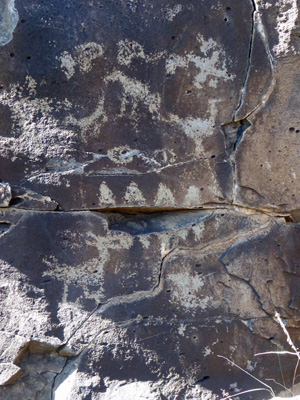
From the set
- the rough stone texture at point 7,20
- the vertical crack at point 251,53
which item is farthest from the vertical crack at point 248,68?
the rough stone texture at point 7,20

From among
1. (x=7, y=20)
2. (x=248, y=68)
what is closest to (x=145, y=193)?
(x=248, y=68)

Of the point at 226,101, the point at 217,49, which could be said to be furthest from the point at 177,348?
the point at 217,49

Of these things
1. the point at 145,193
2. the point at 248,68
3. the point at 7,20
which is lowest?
the point at 145,193

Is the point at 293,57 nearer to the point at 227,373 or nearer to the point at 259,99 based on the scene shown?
the point at 259,99

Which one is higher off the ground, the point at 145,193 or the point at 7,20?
the point at 7,20

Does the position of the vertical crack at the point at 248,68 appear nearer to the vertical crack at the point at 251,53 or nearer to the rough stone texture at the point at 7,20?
the vertical crack at the point at 251,53

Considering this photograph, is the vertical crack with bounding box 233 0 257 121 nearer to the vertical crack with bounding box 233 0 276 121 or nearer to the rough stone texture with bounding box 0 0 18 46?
the vertical crack with bounding box 233 0 276 121

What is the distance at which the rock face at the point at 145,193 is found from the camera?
201 centimetres

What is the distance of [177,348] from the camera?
2.16m

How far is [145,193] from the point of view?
83.3 inches

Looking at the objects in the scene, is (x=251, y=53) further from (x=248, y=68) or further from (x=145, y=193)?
(x=145, y=193)

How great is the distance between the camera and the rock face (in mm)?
2006

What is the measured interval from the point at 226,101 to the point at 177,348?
1052mm

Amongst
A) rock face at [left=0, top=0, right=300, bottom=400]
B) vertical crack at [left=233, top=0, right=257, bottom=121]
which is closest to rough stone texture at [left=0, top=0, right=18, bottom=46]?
rock face at [left=0, top=0, right=300, bottom=400]
